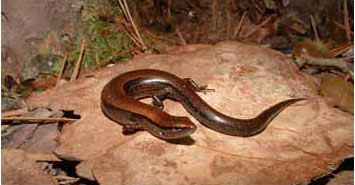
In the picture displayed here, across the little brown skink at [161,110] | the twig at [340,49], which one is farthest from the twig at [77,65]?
the twig at [340,49]

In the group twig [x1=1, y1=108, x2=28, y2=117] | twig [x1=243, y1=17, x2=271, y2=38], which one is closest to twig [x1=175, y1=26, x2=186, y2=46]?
twig [x1=243, y1=17, x2=271, y2=38]

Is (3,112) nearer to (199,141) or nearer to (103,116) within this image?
(103,116)

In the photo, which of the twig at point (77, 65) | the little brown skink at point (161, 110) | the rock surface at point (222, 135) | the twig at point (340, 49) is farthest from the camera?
the twig at point (340, 49)

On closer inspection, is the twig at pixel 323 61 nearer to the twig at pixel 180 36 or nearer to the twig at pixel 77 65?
the twig at pixel 180 36

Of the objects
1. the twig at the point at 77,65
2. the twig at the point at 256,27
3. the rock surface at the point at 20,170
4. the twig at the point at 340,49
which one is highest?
the twig at the point at 256,27

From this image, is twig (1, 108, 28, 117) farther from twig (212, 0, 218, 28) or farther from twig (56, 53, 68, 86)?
twig (212, 0, 218, 28)

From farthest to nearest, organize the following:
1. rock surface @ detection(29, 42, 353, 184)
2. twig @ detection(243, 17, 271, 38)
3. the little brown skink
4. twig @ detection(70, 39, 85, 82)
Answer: twig @ detection(243, 17, 271, 38) < twig @ detection(70, 39, 85, 82) < the little brown skink < rock surface @ detection(29, 42, 353, 184)
